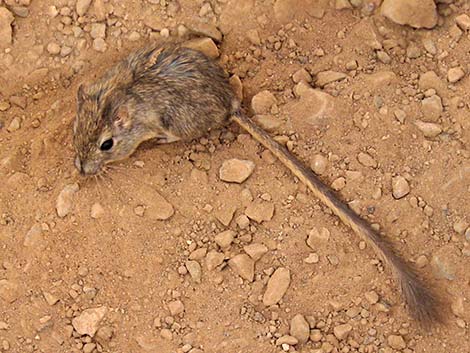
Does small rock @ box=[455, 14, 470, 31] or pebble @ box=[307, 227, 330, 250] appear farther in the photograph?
small rock @ box=[455, 14, 470, 31]

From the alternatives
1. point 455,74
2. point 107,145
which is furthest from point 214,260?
point 455,74

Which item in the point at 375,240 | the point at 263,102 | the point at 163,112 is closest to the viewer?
the point at 375,240

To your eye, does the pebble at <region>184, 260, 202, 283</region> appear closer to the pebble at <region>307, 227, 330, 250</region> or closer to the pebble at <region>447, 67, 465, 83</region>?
the pebble at <region>307, 227, 330, 250</region>

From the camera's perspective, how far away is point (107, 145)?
4.77 metres

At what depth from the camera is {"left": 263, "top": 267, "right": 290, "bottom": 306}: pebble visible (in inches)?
183

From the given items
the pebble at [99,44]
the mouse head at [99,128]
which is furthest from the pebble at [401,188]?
the pebble at [99,44]

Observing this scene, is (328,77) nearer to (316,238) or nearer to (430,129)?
(430,129)

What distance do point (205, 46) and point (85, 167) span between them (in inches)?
47.3

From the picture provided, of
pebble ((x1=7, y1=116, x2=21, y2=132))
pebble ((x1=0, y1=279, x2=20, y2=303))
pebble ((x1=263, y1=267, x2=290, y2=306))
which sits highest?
pebble ((x1=7, y1=116, x2=21, y2=132))

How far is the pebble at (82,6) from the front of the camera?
17.1ft

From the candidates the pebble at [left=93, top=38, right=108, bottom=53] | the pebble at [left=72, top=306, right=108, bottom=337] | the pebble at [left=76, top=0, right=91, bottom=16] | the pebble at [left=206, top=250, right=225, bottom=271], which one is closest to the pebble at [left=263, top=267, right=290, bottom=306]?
the pebble at [left=206, top=250, right=225, bottom=271]

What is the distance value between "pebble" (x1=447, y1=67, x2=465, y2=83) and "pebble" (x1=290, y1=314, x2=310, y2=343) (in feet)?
6.20

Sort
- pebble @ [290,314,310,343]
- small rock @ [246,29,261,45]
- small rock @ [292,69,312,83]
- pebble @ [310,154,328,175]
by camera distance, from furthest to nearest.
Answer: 1. small rock @ [246,29,261,45]
2. small rock @ [292,69,312,83]
3. pebble @ [310,154,328,175]
4. pebble @ [290,314,310,343]

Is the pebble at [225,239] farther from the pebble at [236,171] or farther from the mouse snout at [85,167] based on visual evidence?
the mouse snout at [85,167]
